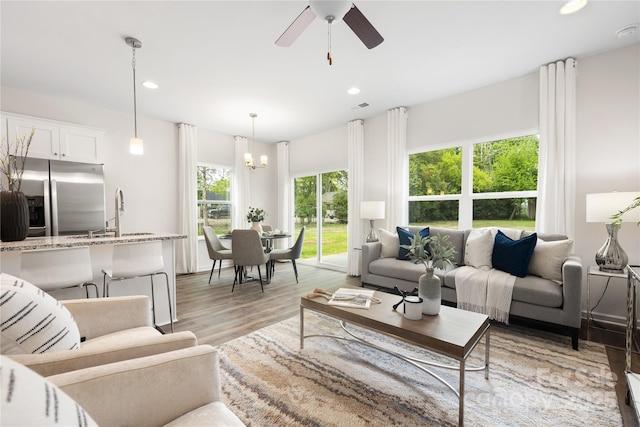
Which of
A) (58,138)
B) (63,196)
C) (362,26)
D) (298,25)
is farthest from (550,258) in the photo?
(58,138)

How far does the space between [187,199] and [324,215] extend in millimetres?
2755

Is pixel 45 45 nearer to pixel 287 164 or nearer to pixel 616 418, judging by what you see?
pixel 287 164

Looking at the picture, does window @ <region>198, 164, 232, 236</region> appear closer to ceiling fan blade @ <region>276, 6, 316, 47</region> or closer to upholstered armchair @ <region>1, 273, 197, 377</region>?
ceiling fan blade @ <region>276, 6, 316, 47</region>

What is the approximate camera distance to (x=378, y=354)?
88.1 inches

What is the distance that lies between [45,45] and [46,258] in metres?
2.22

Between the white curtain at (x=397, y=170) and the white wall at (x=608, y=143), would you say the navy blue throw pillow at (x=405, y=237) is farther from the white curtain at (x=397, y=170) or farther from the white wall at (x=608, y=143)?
the white wall at (x=608, y=143)

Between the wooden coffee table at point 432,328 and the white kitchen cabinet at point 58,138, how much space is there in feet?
13.9

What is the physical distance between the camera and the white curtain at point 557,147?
3.04 meters

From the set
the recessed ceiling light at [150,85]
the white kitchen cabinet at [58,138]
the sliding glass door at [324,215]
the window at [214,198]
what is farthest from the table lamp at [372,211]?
the white kitchen cabinet at [58,138]

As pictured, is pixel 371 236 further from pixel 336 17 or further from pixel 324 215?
pixel 336 17

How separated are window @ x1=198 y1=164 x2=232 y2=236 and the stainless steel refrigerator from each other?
1.70 meters

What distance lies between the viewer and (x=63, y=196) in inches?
151

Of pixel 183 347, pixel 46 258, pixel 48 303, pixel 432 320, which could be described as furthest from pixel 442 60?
pixel 46 258

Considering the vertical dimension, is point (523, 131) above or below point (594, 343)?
above
